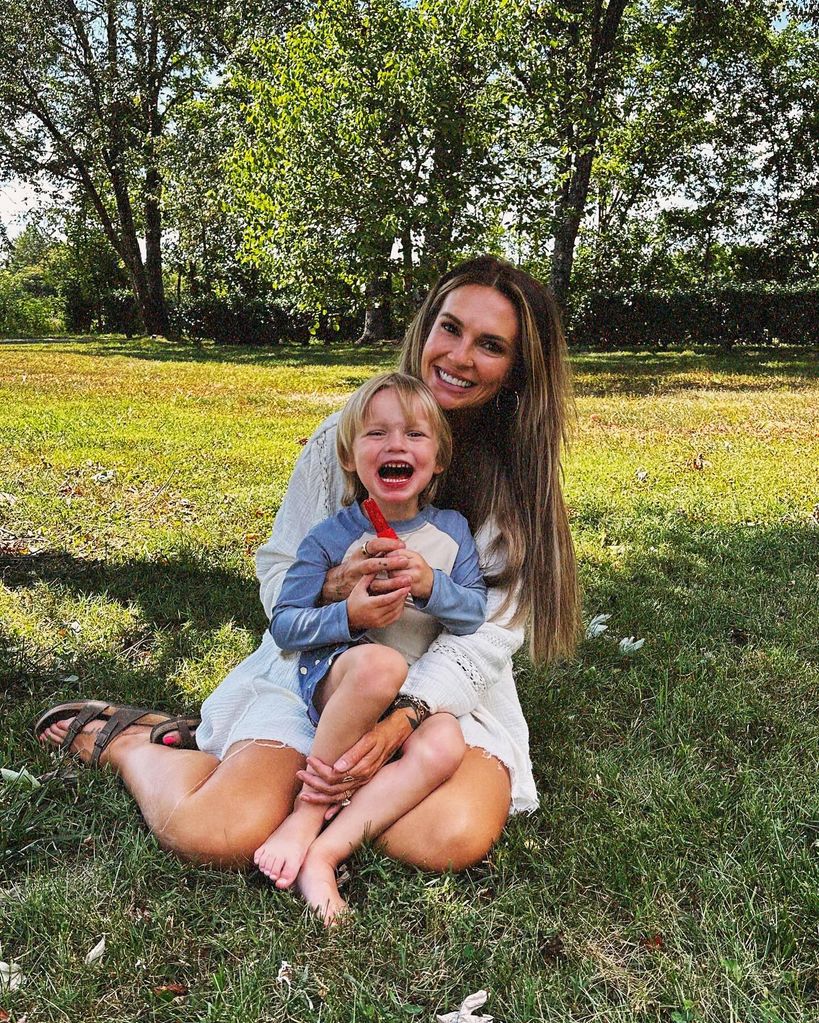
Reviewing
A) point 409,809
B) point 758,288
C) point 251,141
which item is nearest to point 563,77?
point 251,141

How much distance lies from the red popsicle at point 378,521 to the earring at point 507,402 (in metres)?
0.70

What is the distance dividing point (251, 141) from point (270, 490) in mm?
10011

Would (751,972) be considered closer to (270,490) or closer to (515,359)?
(515,359)

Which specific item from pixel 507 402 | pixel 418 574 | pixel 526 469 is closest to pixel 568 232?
pixel 507 402

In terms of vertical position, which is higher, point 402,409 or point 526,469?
point 402,409

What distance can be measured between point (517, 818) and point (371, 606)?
717 mm

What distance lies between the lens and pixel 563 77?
45.4 feet

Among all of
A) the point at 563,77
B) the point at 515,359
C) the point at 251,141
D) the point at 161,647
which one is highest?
the point at 563,77

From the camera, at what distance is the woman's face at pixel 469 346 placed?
2.63 meters

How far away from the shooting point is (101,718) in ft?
8.74

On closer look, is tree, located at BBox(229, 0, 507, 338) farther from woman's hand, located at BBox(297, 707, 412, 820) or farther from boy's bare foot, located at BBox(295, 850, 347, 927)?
boy's bare foot, located at BBox(295, 850, 347, 927)

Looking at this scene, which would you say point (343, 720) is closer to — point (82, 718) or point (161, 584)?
point (82, 718)

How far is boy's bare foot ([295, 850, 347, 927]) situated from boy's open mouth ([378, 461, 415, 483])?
0.94 m

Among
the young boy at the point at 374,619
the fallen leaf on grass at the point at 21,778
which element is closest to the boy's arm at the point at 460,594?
the young boy at the point at 374,619
